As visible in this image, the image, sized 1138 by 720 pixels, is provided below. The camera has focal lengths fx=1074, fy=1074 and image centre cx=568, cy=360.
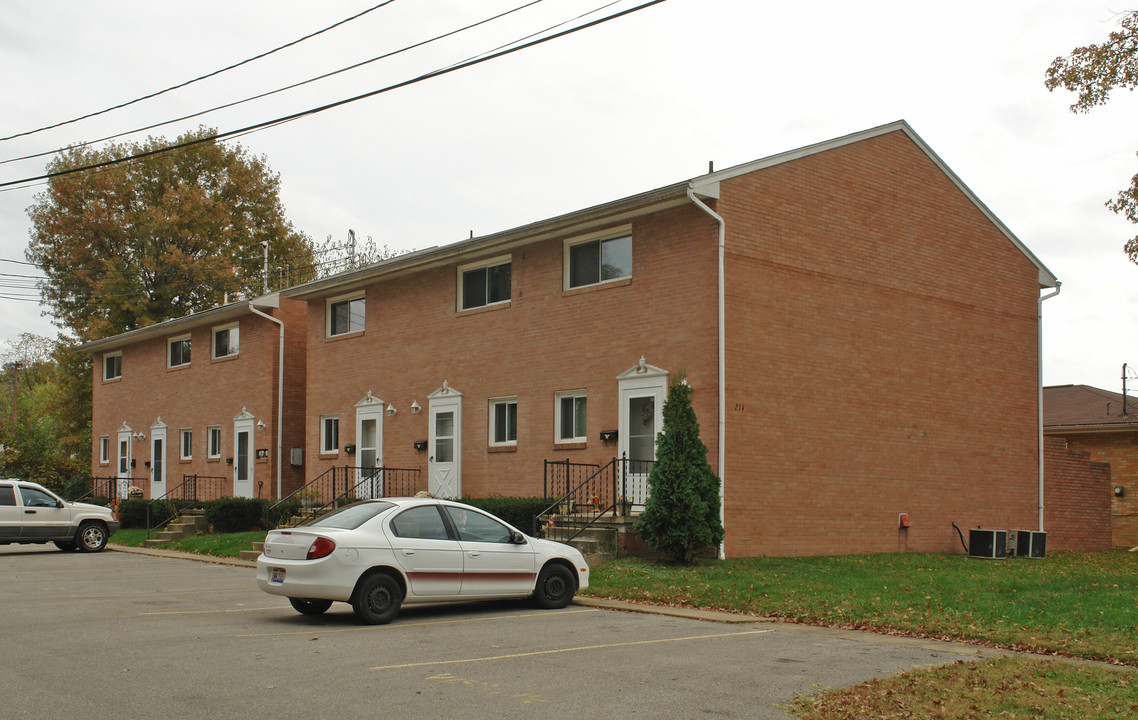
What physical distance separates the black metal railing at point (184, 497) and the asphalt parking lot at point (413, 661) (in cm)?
1547

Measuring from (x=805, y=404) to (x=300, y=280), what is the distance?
37.3 meters

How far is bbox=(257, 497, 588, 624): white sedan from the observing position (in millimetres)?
11406

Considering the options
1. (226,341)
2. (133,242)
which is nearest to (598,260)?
(226,341)

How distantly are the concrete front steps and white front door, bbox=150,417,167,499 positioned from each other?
6.32 m

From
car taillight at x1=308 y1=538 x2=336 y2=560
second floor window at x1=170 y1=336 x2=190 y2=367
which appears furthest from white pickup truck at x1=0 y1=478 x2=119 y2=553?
car taillight at x1=308 y1=538 x2=336 y2=560

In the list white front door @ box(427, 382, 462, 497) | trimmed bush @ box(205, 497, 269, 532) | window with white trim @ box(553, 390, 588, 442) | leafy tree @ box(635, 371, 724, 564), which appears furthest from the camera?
trimmed bush @ box(205, 497, 269, 532)

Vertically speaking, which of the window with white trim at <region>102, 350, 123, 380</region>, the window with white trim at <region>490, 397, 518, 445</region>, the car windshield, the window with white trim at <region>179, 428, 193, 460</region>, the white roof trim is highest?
the white roof trim

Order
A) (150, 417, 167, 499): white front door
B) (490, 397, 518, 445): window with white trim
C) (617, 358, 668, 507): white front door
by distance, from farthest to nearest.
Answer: (150, 417, 167, 499): white front door < (490, 397, 518, 445): window with white trim < (617, 358, 668, 507): white front door

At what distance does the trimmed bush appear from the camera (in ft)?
86.9

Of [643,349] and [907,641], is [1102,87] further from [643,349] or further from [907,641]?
[907,641]

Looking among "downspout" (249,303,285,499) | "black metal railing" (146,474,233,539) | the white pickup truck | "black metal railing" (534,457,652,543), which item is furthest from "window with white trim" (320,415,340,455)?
"black metal railing" (534,457,652,543)

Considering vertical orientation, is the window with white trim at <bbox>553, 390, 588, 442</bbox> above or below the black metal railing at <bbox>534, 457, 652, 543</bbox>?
above

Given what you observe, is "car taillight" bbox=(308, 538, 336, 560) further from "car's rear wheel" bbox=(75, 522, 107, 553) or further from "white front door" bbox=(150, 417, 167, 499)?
"white front door" bbox=(150, 417, 167, 499)

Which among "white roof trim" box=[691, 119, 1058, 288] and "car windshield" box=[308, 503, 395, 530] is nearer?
"car windshield" box=[308, 503, 395, 530]
